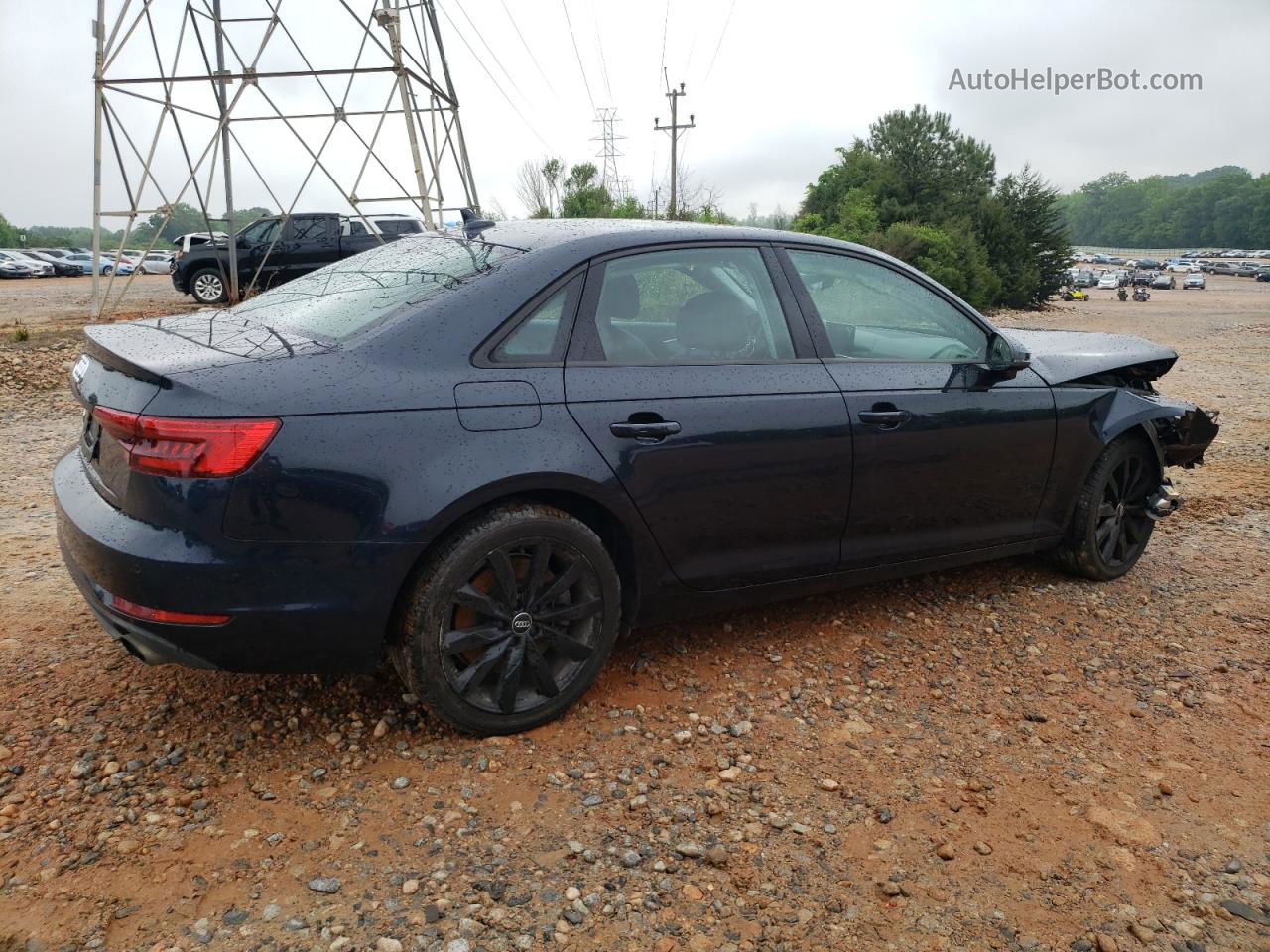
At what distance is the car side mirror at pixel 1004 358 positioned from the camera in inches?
154

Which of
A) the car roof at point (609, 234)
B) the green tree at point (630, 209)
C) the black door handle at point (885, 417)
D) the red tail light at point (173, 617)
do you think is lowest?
the red tail light at point (173, 617)

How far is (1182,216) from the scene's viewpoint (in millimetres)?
150250

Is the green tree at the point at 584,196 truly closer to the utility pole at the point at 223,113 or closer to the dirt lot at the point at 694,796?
the utility pole at the point at 223,113

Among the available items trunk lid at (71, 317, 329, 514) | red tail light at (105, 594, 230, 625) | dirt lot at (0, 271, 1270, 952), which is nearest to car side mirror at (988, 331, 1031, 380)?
dirt lot at (0, 271, 1270, 952)

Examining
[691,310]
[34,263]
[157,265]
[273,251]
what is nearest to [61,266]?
[34,263]

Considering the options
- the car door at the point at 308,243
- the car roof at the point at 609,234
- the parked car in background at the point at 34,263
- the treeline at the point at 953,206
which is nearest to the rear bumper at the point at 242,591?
the car roof at the point at 609,234

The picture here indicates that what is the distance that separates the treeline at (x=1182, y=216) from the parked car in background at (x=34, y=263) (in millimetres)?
119658

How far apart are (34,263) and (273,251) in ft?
80.7

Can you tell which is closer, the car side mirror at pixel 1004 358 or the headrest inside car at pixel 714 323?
the headrest inside car at pixel 714 323

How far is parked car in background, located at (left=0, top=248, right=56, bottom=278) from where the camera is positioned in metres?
36.2

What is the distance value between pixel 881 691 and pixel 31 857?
2.64 metres

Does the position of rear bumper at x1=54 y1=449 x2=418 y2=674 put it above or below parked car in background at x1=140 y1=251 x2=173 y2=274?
below

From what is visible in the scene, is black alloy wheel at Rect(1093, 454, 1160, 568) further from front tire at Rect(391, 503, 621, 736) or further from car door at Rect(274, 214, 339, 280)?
car door at Rect(274, 214, 339, 280)

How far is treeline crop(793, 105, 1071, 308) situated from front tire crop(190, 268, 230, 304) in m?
17.1
